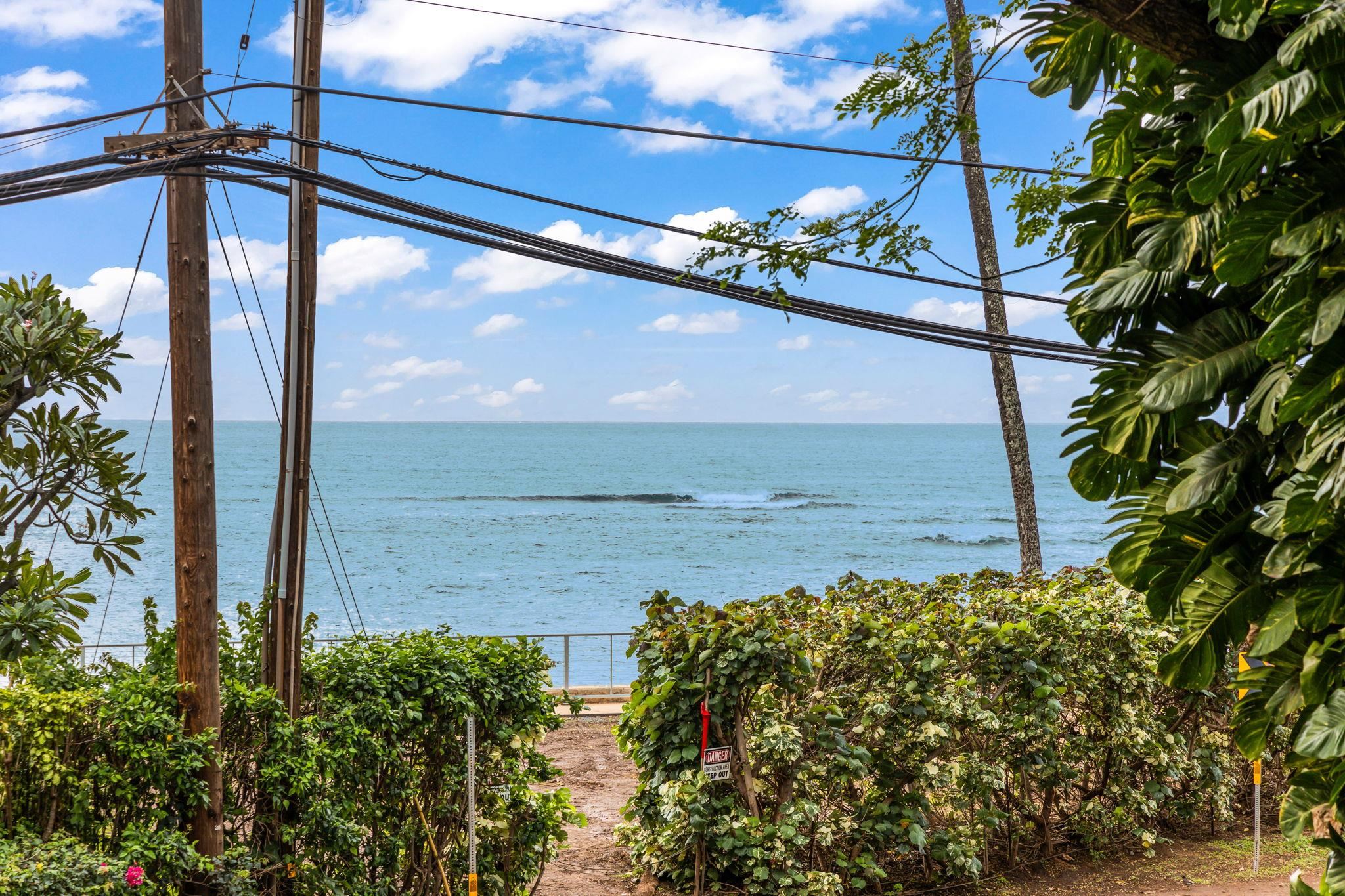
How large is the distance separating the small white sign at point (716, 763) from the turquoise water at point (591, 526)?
18.6 m

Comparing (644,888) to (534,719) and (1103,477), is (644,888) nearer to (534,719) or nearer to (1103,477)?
(534,719)

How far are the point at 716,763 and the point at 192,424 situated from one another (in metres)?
3.63

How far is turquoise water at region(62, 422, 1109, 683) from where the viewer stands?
46.8 meters

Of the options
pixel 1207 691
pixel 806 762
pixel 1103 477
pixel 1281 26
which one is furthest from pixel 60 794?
pixel 1207 691

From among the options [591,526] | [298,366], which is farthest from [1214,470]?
[591,526]

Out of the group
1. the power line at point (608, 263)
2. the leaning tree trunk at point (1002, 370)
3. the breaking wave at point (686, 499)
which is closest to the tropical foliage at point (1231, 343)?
the power line at point (608, 263)

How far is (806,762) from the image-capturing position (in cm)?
632

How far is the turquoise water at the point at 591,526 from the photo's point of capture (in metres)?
46.8

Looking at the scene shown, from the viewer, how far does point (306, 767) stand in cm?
495

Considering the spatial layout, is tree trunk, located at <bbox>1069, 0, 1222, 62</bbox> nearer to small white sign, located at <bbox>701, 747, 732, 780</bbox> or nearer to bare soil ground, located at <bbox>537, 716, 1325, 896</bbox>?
small white sign, located at <bbox>701, 747, 732, 780</bbox>

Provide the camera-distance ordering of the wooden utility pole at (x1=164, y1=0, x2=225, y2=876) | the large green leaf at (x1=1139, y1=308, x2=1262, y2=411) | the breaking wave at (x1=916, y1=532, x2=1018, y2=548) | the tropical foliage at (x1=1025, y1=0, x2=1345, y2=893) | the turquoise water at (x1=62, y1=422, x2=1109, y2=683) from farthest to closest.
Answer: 1. the breaking wave at (x1=916, y1=532, x2=1018, y2=548)
2. the turquoise water at (x1=62, y1=422, x2=1109, y2=683)
3. the wooden utility pole at (x1=164, y1=0, x2=225, y2=876)
4. the large green leaf at (x1=1139, y1=308, x2=1262, y2=411)
5. the tropical foliage at (x1=1025, y1=0, x2=1345, y2=893)

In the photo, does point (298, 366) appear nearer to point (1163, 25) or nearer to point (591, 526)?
point (1163, 25)

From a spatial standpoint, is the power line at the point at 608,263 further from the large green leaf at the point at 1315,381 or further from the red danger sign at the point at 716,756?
the large green leaf at the point at 1315,381

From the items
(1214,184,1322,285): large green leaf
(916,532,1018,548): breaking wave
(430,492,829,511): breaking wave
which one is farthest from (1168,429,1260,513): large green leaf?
(430,492,829,511): breaking wave
